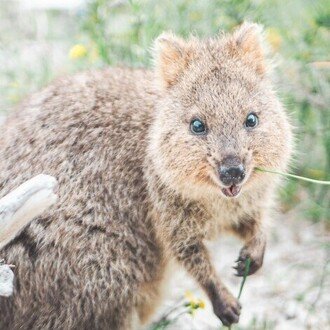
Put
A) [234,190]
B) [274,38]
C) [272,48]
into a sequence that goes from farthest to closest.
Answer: [274,38] < [272,48] < [234,190]

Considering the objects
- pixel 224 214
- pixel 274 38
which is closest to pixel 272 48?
pixel 274 38

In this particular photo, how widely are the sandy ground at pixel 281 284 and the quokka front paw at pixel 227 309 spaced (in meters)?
0.57

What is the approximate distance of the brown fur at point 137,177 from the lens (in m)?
4.70

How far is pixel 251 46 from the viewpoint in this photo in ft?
16.8

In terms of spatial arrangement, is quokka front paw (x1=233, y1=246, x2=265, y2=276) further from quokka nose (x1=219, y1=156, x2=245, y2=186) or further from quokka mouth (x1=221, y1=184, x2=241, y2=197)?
quokka nose (x1=219, y1=156, x2=245, y2=186)

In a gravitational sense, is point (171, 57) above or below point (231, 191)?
above

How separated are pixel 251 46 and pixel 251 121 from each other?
69 centimetres

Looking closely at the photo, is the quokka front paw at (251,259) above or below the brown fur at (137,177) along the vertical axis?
below

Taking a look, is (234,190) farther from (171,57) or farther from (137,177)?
(171,57)

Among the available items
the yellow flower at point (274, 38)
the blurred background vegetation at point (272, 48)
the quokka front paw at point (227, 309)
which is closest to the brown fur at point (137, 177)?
the quokka front paw at point (227, 309)

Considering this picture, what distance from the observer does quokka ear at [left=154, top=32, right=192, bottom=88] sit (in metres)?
5.08

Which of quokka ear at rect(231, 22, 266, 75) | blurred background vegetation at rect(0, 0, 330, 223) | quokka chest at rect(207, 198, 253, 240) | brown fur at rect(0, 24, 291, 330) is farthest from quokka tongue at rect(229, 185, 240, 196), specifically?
blurred background vegetation at rect(0, 0, 330, 223)

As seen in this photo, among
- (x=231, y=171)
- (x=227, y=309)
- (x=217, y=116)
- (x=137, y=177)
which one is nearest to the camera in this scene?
(x=231, y=171)

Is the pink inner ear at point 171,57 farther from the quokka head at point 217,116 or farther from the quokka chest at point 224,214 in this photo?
the quokka chest at point 224,214
